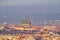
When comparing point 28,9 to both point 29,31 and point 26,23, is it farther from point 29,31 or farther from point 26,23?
point 29,31

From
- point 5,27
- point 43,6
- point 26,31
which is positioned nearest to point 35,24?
point 26,31

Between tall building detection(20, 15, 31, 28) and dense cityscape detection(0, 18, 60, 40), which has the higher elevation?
tall building detection(20, 15, 31, 28)

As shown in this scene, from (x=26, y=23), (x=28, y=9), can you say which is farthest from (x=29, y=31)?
(x=28, y=9)

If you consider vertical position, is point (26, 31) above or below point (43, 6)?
below

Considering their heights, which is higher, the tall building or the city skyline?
the city skyline

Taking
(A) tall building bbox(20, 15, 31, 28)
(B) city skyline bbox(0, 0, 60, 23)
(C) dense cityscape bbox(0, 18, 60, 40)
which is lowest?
(C) dense cityscape bbox(0, 18, 60, 40)

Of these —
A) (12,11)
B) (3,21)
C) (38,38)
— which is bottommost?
(38,38)

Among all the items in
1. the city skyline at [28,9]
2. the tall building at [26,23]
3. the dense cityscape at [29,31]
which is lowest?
the dense cityscape at [29,31]

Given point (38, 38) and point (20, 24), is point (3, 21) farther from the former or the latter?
point (38, 38)
